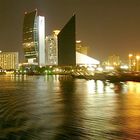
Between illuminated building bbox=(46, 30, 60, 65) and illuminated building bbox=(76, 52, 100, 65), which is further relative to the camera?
illuminated building bbox=(46, 30, 60, 65)

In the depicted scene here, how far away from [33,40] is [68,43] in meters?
93.6

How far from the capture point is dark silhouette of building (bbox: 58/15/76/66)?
3312 inches

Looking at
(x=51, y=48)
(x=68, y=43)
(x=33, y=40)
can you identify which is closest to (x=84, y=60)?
(x=68, y=43)

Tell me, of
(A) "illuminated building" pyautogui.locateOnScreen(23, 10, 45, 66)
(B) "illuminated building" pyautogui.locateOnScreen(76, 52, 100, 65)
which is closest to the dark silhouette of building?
(B) "illuminated building" pyautogui.locateOnScreen(76, 52, 100, 65)

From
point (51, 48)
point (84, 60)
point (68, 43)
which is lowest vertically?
point (84, 60)

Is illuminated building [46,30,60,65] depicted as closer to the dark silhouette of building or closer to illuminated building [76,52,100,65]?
illuminated building [76,52,100,65]

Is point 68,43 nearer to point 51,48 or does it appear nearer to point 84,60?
point 84,60

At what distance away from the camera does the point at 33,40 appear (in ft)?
580

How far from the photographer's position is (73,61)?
85250 mm

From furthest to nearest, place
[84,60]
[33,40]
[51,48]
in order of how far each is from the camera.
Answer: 1. [51,48]
2. [33,40]
3. [84,60]

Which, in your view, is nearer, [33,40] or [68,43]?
[68,43]

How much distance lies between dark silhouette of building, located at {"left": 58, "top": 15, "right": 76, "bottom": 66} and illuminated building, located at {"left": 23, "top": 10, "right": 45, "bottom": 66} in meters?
89.9

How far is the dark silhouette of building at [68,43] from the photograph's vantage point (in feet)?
276

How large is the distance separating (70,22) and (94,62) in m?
43.2
